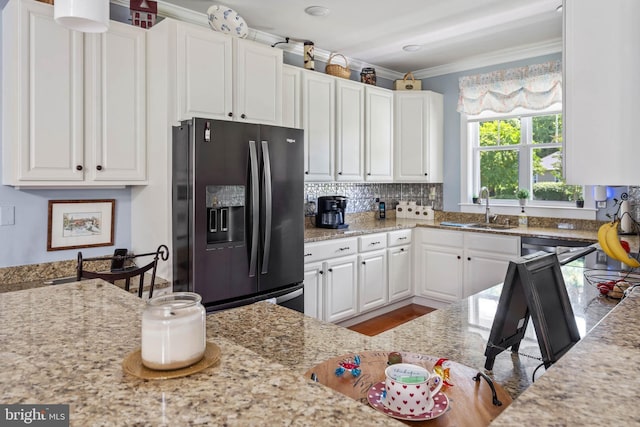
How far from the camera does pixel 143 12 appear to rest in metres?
2.89

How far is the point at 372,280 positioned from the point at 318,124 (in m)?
1.56

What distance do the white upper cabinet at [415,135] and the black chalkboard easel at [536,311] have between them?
3662mm

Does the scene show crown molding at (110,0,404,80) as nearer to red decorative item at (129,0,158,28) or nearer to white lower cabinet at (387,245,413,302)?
red decorative item at (129,0,158,28)

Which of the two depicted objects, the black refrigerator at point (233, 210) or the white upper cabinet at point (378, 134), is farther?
the white upper cabinet at point (378, 134)

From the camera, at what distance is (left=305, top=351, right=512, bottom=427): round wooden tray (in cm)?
86

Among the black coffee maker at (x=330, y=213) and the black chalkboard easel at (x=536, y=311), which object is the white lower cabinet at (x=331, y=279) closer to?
the black coffee maker at (x=330, y=213)

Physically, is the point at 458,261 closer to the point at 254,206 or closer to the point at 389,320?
the point at 389,320

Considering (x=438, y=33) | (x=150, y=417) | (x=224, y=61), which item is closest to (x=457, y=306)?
(x=150, y=417)

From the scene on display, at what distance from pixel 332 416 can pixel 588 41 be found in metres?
0.85

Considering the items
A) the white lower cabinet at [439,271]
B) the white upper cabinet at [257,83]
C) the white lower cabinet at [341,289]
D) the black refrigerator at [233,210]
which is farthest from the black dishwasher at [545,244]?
the white upper cabinet at [257,83]

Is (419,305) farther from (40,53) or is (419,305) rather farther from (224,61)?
(40,53)

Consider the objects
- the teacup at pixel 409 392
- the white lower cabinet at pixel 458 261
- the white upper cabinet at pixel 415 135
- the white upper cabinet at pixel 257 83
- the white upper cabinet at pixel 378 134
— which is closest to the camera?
the teacup at pixel 409 392

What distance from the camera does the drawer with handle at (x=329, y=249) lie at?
3.51 meters

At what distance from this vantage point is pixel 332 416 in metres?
0.62
